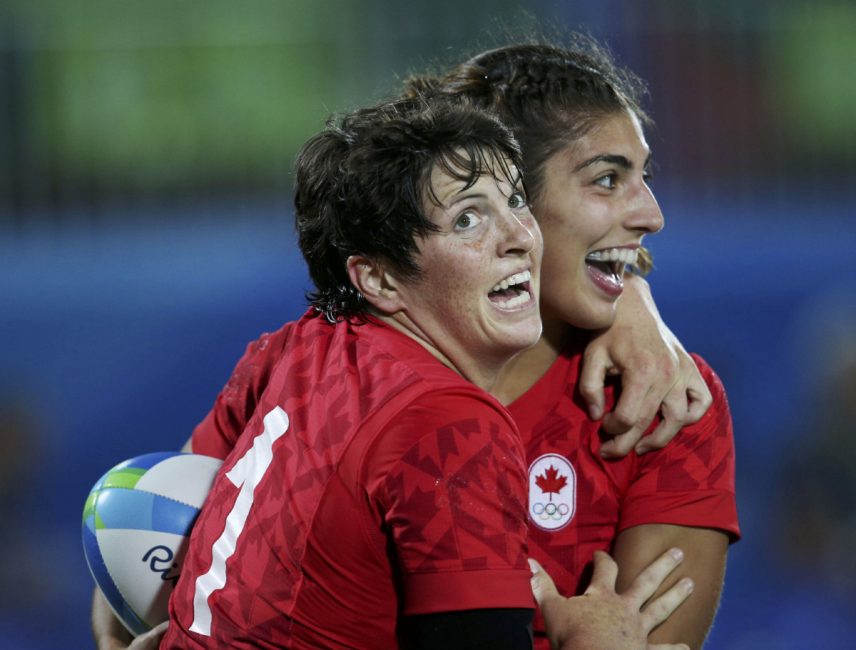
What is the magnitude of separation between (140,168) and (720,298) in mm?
2620

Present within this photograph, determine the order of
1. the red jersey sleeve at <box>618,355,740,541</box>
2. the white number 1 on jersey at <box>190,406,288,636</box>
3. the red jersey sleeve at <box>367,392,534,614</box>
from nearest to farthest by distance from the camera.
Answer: the red jersey sleeve at <box>367,392,534,614</box> → the white number 1 on jersey at <box>190,406,288,636</box> → the red jersey sleeve at <box>618,355,740,541</box>

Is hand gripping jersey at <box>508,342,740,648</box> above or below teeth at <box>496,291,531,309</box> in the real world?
below

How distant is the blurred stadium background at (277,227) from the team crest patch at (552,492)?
2.80 m

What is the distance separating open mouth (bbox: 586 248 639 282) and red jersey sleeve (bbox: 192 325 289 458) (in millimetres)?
655

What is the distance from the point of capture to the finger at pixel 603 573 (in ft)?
7.04

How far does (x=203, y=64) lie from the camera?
532cm

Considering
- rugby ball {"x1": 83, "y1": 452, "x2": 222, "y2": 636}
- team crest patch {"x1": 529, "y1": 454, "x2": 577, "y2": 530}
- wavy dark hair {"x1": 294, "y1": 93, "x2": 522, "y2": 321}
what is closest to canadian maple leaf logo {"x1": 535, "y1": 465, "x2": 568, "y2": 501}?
team crest patch {"x1": 529, "y1": 454, "x2": 577, "y2": 530}

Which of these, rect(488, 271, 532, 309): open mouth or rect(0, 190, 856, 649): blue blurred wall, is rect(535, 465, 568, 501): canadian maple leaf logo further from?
rect(0, 190, 856, 649): blue blurred wall

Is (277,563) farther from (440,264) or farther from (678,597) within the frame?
(678,597)

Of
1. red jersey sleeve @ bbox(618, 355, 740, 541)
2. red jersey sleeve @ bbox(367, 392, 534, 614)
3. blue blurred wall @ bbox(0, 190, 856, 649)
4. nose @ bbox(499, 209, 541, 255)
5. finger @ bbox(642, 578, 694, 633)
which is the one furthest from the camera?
blue blurred wall @ bbox(0, 190, 856, 649)

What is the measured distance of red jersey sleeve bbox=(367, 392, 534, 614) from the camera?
1.68 meters

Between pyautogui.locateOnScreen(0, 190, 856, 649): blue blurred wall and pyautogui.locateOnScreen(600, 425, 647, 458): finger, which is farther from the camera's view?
pyautogui.locateOnScreen(0, 190, 856, 649): blue blurred wall

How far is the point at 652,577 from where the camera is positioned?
218 centimetres

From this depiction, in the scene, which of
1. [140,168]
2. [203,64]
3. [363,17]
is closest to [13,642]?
[140,168]
